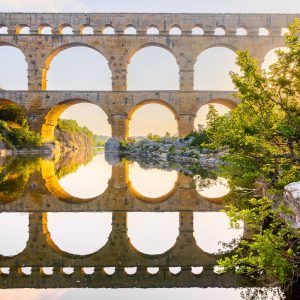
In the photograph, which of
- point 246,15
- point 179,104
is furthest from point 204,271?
point 246,15

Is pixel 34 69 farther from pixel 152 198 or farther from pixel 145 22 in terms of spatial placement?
pixel 152 198

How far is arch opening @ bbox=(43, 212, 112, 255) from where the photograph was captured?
19.6 ft

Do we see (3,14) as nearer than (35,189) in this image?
No

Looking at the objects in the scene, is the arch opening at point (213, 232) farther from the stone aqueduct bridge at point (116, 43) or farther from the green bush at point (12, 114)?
the green bush at point (12, 114)

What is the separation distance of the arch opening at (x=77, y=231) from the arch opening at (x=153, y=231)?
49 cm

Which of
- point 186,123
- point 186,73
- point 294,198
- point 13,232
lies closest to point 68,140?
point 186,73

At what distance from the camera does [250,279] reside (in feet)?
14.9

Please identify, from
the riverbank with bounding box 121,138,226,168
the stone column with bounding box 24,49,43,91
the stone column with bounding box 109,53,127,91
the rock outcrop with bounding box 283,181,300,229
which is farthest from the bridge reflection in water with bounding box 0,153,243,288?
the stone column with bounding box 24,49,43,91

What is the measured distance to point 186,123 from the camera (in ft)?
109

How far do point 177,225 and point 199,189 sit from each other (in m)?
3.81

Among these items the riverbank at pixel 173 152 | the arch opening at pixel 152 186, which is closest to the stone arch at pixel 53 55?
the riverbank at pixel 173 152

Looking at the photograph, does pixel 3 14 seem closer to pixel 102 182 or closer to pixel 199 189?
pixel 102 182

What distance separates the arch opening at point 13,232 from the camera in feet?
19.2

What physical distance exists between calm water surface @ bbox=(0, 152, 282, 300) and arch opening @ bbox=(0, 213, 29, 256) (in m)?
0.01
